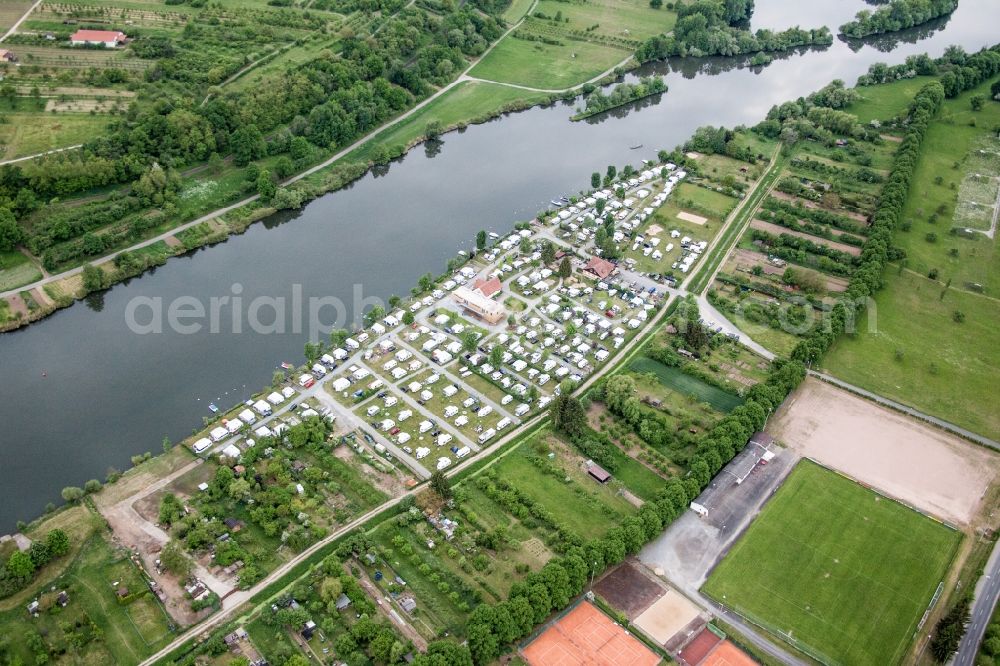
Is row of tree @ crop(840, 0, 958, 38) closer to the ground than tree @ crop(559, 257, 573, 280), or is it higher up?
higher up

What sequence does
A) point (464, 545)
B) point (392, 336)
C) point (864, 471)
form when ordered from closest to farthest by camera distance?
point (464, 545), point (864, 471), point (392, 336)

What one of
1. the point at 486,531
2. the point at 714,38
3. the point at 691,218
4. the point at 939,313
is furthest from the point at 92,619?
the point at 714,38

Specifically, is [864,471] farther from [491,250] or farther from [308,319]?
[308,319]

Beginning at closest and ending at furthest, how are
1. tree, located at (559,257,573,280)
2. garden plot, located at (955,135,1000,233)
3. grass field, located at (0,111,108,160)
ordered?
tree, located at (559,257,573,280), garden plot, located at (955,135,1000,233), grass field, located at (0,111,108,160)

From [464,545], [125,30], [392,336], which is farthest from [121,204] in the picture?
[464,545]

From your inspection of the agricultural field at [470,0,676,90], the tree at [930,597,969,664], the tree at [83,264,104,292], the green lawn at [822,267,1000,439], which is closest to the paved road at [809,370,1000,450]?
the green lawn at [822,267,1000,439]

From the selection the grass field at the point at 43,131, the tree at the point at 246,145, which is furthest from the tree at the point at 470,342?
the grass field at the point at 43,131

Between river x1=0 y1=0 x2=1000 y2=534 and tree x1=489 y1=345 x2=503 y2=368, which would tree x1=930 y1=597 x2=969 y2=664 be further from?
river x1=0 y1=0 x2=1000 y2=534
